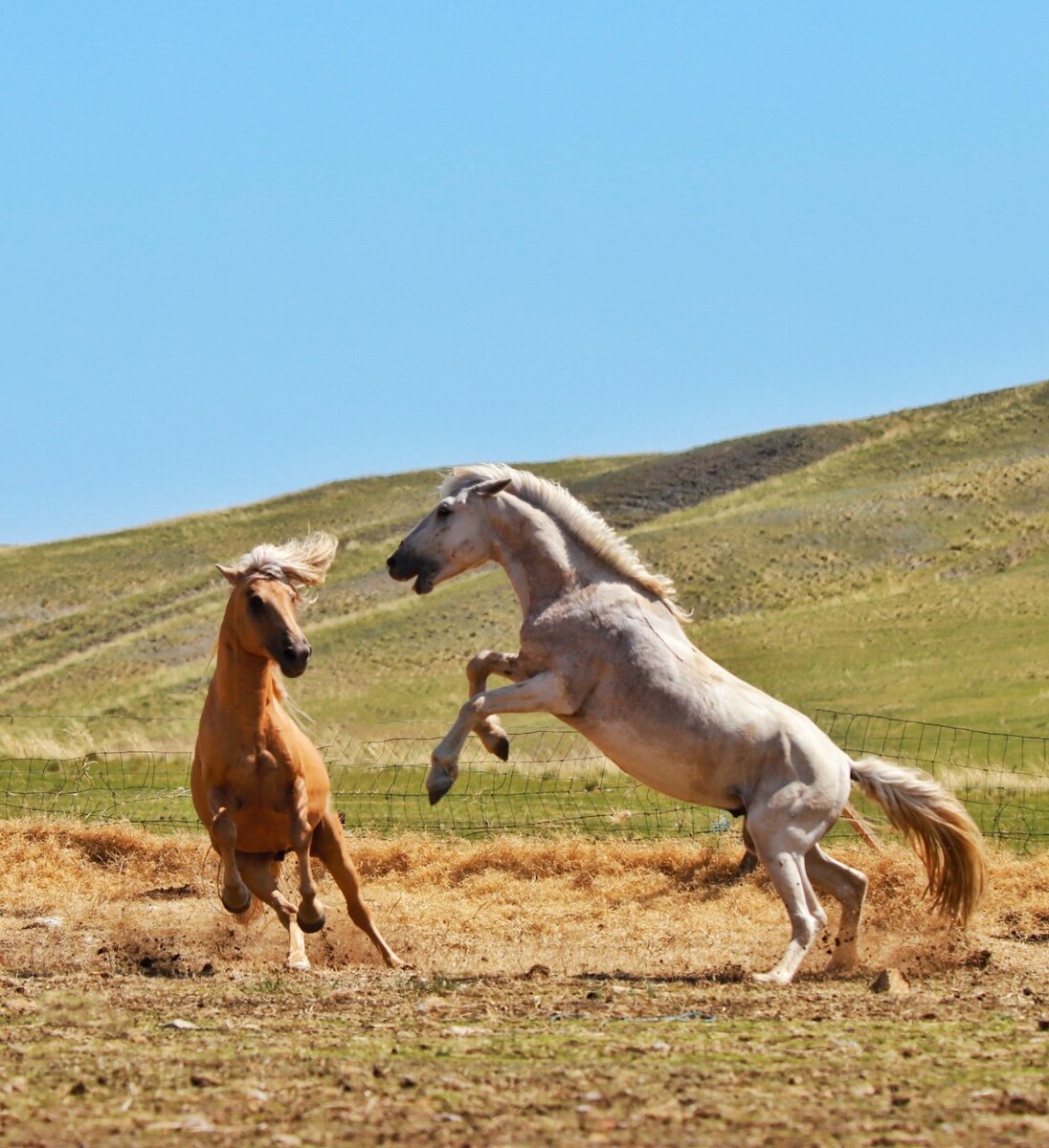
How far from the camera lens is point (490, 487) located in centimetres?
968

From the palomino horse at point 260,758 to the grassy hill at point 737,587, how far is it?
58.2 ft

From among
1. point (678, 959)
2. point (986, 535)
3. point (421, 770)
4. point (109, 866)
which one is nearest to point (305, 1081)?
point (678, 959)

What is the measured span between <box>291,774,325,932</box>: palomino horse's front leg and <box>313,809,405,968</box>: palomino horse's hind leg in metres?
0.33

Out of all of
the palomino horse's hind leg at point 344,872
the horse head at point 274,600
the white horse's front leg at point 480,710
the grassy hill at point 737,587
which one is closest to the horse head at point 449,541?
the horse head at point 274,600

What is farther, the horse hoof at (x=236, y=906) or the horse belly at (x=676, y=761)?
the horse hoof at (x=236, y=906)

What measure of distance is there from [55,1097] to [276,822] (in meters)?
4.72

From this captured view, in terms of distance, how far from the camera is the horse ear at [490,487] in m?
9.66

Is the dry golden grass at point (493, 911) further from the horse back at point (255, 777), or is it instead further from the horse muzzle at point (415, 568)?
the horse muzzle at point (415, 568)

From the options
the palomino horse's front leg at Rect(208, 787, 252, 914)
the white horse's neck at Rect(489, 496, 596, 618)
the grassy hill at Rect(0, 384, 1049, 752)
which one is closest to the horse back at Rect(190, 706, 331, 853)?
the palomino horse's front leg at Rect(208, 787, 252, 914)

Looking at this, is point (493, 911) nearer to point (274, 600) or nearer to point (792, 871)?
point (792, 871)

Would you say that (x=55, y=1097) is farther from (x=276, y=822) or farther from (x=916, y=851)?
(x=916, y=851)

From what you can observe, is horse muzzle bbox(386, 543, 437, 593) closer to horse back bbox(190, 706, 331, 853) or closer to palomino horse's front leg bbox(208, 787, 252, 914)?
horse back bbox(190, 706, 331, 853)

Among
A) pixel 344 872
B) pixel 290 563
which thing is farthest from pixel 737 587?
pixel 290 563

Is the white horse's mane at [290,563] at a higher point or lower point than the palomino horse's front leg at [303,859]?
higher
